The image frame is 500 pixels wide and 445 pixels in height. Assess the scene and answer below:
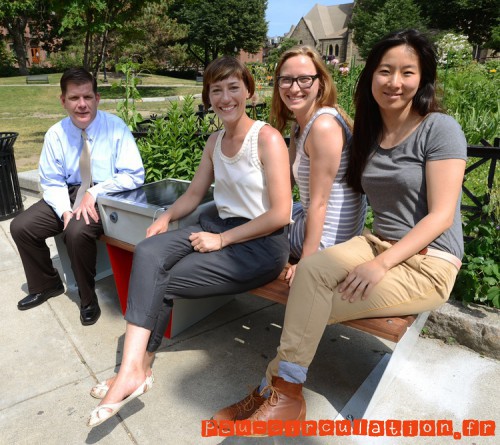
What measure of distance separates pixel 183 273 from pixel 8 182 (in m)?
3.76

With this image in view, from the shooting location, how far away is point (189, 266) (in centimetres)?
224

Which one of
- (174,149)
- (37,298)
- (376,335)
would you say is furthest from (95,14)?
(376,335)

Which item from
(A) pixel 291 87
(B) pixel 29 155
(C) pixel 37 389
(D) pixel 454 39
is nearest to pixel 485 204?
(A) pixel 291 87

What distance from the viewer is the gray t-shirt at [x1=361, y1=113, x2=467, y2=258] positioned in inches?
76.0

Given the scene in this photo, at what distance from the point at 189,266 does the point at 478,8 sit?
56.0 m

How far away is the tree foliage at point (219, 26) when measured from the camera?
48250 mm

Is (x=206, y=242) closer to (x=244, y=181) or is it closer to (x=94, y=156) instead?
(x=244, y=181)

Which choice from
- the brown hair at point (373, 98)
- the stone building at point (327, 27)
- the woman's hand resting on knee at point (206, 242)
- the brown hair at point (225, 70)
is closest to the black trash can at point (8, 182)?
the brown hair at point (225, 70)

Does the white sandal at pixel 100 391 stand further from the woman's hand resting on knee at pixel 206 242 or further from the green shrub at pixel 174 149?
the green shrub at pixel 174 149

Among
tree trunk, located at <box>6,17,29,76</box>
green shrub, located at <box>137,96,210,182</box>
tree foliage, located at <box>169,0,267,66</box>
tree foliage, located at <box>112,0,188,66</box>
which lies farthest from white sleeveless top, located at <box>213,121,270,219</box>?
tree foliage, located at <box>169,0,267,66</box>

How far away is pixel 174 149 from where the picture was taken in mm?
4184

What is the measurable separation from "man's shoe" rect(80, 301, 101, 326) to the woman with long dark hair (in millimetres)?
1383

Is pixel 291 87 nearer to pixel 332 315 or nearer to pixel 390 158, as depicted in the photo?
pixel 390 158

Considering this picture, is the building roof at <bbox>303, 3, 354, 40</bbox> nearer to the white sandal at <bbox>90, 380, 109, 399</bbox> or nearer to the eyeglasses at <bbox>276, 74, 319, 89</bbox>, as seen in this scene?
the eyeglasses at <bbox>276, 74, 319, 89</bbox>
